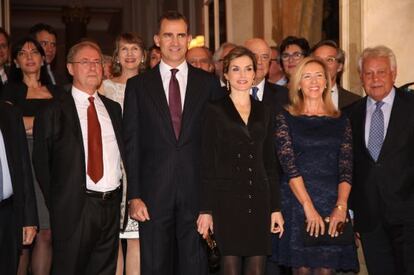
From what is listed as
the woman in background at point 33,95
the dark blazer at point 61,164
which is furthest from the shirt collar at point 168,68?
the woman in background at point 33,95

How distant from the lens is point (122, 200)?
4309 millimetres

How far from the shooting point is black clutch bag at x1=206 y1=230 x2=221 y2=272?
3749 millimetres

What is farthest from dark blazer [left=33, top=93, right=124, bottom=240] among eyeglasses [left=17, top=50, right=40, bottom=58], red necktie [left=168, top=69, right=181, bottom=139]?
eyeglasses [left=17, top=50, right=40, bottom=58]

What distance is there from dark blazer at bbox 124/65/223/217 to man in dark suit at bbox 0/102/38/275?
63 cm

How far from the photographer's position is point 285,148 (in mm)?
3895

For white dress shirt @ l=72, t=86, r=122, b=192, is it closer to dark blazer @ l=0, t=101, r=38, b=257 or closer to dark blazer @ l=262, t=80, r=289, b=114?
dark blazer @ l=0, t=101, r=38, b=257

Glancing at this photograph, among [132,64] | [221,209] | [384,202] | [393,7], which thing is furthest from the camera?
[393,7]

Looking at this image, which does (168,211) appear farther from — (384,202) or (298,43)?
(298,43)

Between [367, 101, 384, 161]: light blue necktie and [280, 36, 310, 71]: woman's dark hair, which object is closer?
[367, 101, 384, 161]: light blue necktie

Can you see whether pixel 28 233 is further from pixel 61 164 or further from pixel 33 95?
pixel 33 95

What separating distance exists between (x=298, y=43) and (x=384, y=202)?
5.79 feet

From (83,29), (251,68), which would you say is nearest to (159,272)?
(251,68)

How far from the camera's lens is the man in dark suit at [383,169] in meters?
4.09

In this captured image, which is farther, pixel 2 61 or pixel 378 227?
pixel 2 61
